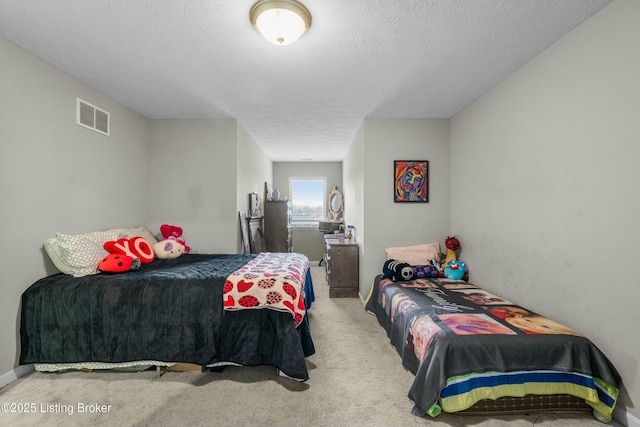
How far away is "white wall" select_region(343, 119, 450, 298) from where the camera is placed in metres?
3.87

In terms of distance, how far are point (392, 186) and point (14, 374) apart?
410 centimetres

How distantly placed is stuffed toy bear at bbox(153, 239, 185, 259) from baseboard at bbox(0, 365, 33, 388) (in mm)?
1326

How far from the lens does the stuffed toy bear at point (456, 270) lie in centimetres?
335

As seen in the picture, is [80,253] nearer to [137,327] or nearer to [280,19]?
[137,327]

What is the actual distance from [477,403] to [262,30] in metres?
2.80

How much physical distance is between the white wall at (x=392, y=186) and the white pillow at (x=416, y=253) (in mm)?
159

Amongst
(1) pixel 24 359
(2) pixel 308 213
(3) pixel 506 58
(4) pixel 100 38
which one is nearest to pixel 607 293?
(3) pixel 506 58

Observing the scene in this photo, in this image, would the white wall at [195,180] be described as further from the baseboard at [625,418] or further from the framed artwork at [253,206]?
the baseboard at [625,418]

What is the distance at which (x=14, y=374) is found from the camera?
2.17 meters

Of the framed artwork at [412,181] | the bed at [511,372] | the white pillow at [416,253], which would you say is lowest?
the bed at [511,372]

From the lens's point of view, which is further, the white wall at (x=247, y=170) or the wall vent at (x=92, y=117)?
the white wall at (x=247, y=170)

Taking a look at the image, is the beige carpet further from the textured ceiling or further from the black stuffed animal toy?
the textured ceiling

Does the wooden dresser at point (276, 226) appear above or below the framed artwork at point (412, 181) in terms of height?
below

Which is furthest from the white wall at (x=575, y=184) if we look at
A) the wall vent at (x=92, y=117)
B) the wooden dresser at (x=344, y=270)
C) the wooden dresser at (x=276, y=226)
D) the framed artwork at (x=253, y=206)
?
the wall vent at (x=92, y=117)
